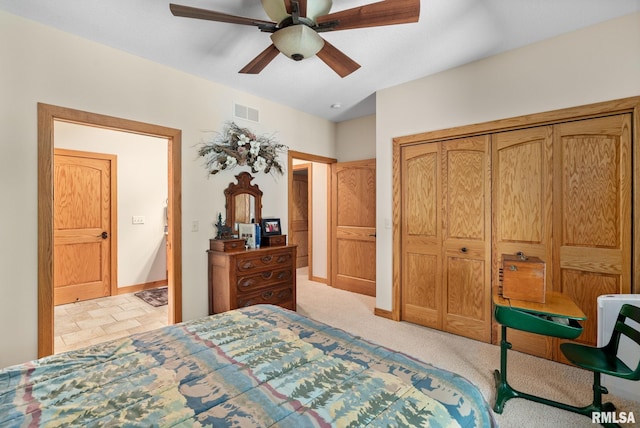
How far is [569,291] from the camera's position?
2576mm

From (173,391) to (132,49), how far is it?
290 centimetres

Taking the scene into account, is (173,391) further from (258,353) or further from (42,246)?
(42,246)

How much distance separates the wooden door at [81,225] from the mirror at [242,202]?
2.35 meters

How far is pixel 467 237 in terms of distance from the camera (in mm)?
3121

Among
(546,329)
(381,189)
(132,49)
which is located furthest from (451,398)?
(132,49)

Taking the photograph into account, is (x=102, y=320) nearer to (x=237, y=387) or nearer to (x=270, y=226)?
(x=270, y=226)

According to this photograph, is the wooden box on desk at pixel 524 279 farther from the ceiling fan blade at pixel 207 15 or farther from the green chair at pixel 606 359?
the ceiling fan blade at pixel 207 15

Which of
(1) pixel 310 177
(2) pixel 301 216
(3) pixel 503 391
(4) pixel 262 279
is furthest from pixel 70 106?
(2) pixel 301 216

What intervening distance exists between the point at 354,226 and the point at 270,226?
1.55 meters

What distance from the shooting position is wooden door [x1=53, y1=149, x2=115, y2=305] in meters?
4.17

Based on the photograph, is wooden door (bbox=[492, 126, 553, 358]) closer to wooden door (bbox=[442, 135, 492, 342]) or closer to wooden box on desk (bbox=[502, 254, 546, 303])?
wooden door (bbox=[442, 135, 492, 342])

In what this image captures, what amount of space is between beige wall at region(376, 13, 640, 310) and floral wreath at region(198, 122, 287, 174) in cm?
142

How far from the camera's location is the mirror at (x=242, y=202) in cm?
354

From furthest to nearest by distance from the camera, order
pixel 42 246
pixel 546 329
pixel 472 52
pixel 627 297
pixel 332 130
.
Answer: pixel 332 130
pixel 472 52
pixel 42 246
pixel 627 297
pixel 546 329
